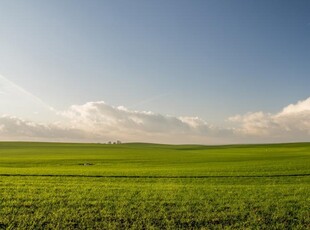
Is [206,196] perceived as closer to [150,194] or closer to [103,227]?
[150,194]

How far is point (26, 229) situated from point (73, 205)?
3.76 metres

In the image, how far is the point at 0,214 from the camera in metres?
17.8

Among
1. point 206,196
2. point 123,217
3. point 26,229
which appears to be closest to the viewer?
point 26,229

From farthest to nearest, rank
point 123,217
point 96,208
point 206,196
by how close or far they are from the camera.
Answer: point 206,196 < point 96,208 < point 123,217

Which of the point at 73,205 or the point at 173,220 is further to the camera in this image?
the point at 73,205

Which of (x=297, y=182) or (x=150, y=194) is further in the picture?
(x=297, y=182)

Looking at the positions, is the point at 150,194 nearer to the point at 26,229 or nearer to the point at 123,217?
the point at 123,217

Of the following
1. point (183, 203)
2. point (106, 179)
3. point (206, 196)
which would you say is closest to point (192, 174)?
point (106, 179)

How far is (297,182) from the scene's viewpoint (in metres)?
30.2

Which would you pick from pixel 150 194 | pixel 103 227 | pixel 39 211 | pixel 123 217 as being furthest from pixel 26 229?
pixel 150 194

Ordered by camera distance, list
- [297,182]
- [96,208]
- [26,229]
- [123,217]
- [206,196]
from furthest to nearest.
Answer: [297,182] < [206,196] < [96,208] < [123,217] < [26,229]

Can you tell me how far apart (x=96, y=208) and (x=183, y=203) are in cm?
508

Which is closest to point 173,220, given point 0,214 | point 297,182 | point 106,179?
point 0,214

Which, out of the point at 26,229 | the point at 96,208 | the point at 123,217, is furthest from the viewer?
the point at 96,208
